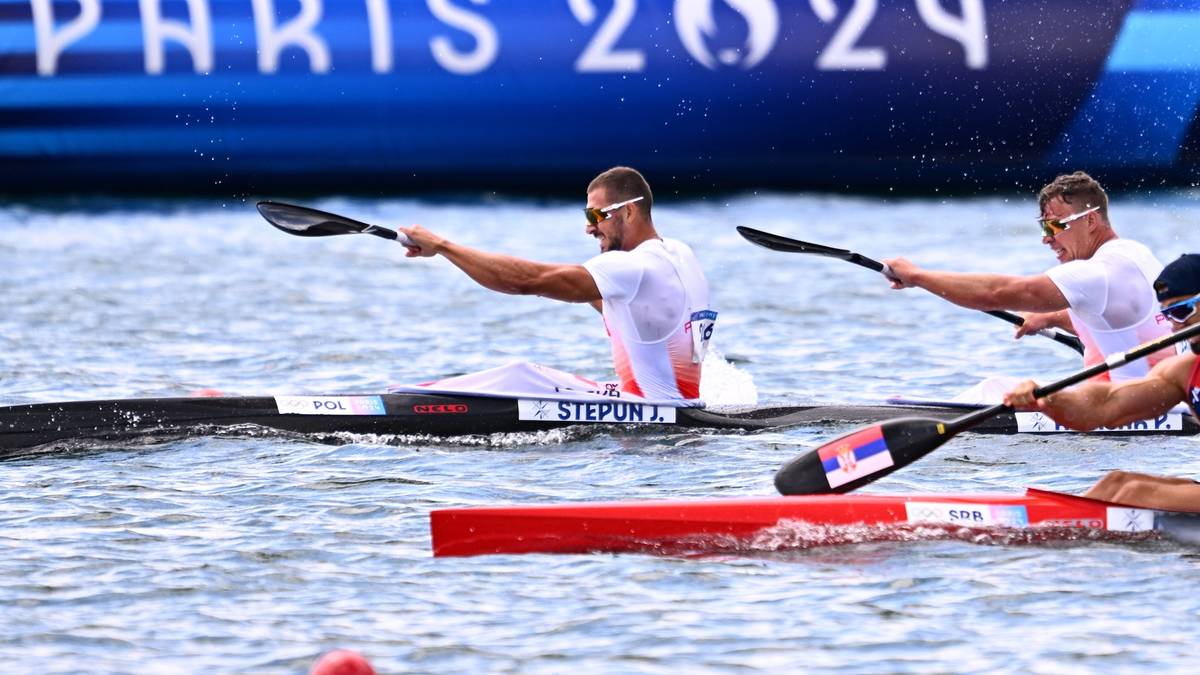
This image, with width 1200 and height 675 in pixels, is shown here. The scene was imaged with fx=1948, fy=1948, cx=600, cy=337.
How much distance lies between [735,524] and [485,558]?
3.49ft

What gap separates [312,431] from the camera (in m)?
10.9

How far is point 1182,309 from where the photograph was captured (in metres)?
8.39

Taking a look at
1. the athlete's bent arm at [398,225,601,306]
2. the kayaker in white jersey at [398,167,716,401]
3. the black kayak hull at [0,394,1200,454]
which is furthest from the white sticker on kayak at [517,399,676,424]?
the athlete's bent arm at [398,225,601,306]

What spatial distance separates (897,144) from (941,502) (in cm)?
1553

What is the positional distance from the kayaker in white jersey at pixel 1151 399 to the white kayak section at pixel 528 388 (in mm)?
2947

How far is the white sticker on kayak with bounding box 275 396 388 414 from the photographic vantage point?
11.0 m

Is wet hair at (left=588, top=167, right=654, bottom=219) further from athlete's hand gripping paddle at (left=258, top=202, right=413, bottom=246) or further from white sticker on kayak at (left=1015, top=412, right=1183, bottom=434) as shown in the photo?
white sticker on kayak at (left=1015, top=412, right=1183, bottom=434)

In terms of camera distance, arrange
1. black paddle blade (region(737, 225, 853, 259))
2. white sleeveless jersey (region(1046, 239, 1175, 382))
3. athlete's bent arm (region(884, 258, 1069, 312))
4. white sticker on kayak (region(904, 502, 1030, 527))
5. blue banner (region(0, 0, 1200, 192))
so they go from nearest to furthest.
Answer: white sticker on kayak (region(904, 502, 1030, 527)) < athlete's bent arm (region(884, 258, 1069, 312)) < white sleeveless jersey (region(1046, 239, 1175, 382)) < black paddle blade (region(737, 225, 853, 259)) < blue banner (region(0, 0, 1200, 192))

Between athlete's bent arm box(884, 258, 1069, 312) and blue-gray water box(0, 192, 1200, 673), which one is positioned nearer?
blue-gray water box(0, 192, 1200, 673)

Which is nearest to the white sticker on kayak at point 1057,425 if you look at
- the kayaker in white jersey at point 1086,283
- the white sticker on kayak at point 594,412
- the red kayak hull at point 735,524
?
the kayaker in white jersey at point 1086,283

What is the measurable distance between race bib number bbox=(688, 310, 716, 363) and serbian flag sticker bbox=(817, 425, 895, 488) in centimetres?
241

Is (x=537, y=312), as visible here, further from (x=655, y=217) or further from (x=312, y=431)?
(x=312, y=431)

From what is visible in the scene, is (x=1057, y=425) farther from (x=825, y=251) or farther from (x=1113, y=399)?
(x=1113, y=399)

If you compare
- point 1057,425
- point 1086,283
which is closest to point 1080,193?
point 1086,283
